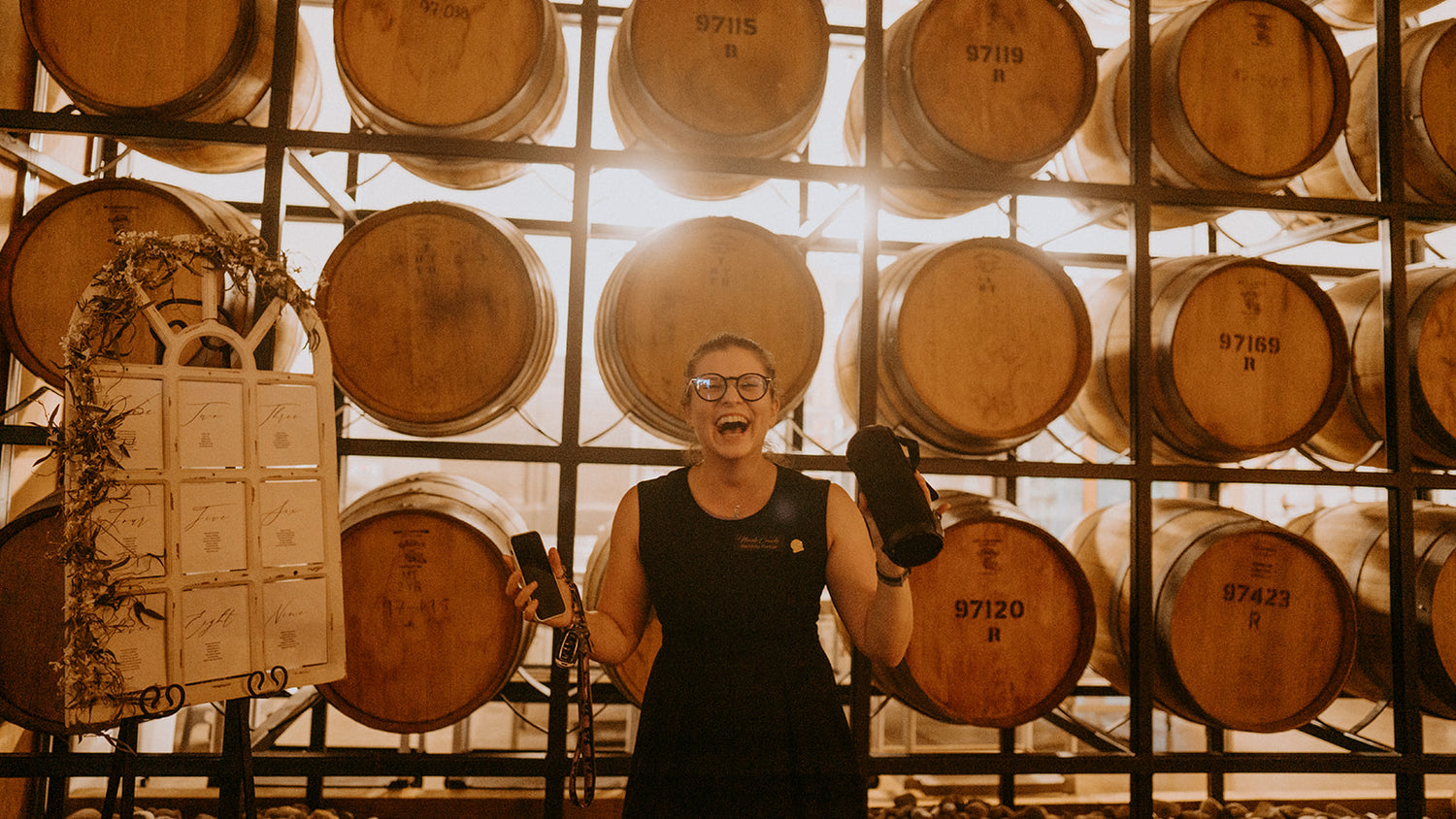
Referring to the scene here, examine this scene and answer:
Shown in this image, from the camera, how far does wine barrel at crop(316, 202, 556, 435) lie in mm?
2066

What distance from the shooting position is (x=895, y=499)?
4.54ft

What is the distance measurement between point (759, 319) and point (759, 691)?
980 mm

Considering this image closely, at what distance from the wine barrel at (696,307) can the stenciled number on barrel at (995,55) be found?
0.78 metres

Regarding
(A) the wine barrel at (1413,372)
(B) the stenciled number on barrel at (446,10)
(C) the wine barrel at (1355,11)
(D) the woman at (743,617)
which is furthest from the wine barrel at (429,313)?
(C) the wine barrel at (1355,11)

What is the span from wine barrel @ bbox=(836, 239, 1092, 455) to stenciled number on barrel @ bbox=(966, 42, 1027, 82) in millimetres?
486

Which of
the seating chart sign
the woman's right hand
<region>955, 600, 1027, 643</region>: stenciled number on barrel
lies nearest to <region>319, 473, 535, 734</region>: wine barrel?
the seating chart sign

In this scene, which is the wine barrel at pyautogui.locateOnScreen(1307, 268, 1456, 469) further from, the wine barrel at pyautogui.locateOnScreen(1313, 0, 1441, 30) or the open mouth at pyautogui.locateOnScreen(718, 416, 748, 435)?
the open mouth at pyautogui.locateOnScreen(718, 416, 748, 435)

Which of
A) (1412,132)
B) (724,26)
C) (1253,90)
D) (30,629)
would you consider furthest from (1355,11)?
(30,629)

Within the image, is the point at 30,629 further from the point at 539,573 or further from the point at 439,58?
the point at 439,58

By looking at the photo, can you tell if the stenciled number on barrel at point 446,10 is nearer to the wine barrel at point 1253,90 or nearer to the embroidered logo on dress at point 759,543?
the embroidered logo on dress at point 759,543

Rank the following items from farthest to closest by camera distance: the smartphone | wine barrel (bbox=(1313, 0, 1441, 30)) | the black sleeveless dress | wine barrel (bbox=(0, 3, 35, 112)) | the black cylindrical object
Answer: wine barrel (bbox=(1313, 0, 1441, 30)) < wine barrel (bbox=(0, 3, 35, 112)) < the black sleeveless dress < the smartphone < the black cylindrical object

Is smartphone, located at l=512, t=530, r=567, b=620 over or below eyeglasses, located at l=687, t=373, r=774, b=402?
below

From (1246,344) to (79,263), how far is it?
3.19 metres

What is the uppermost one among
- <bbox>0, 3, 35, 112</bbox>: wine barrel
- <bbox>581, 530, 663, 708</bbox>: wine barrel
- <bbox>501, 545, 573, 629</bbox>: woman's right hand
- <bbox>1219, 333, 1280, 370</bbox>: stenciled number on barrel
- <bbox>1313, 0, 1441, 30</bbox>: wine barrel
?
<bbox>1313, 0, 1441, 30</bbox>: wine barrel
